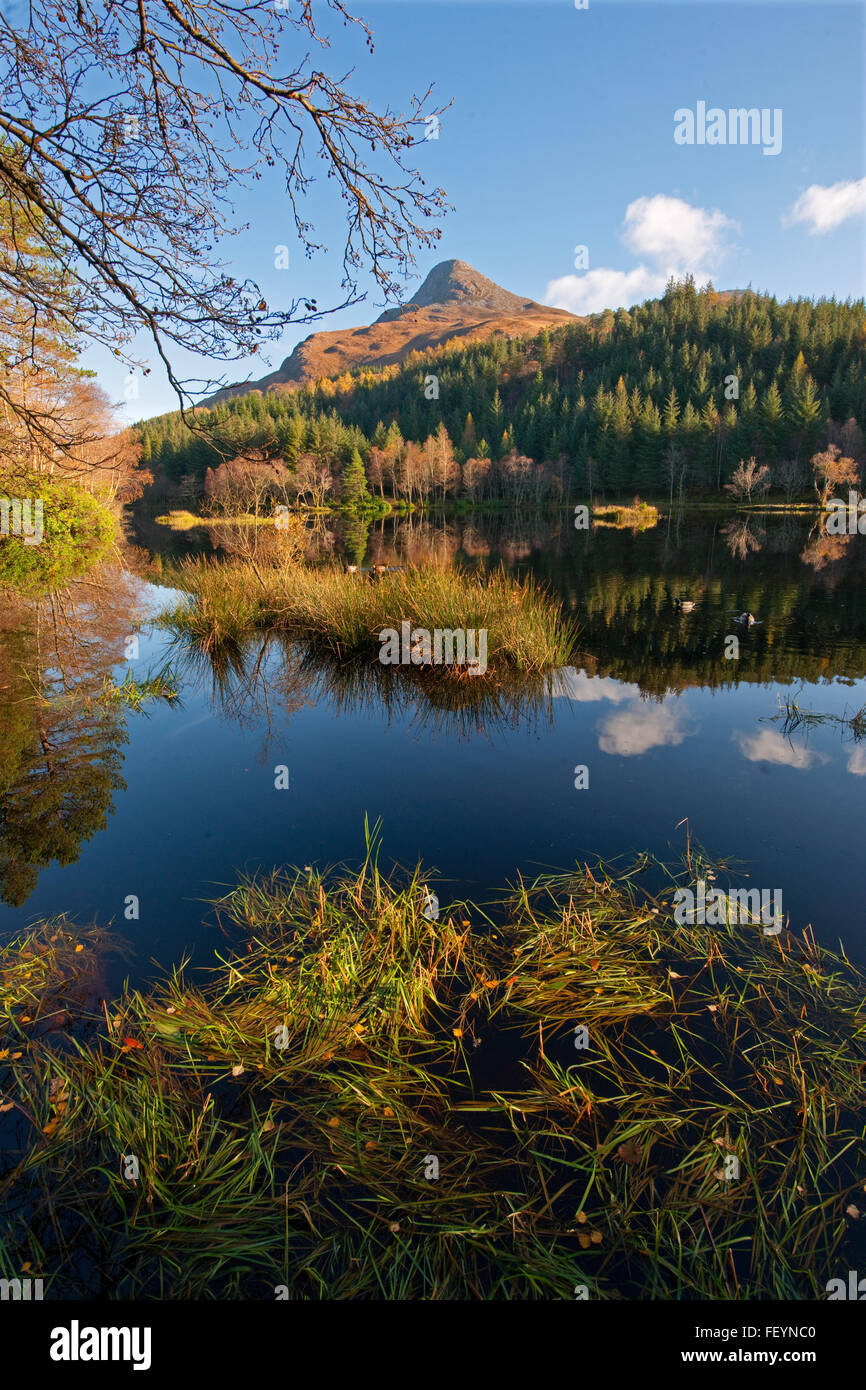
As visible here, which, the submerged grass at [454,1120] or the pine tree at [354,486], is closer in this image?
the submerged grass at [454,1120]

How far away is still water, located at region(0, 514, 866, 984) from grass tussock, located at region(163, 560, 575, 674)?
654 millimetres

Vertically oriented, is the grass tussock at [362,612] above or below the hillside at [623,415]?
below

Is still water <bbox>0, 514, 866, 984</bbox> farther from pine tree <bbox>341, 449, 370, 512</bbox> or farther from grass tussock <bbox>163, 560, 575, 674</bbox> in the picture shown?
pine tree <bbox>341, 449, 370, 512</bbox>

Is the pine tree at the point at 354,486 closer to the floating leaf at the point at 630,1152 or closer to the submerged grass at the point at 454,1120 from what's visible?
the submerged grass at the point at 454,1120

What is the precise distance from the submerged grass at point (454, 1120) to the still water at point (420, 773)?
0.76 metres

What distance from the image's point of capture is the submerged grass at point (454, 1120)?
7.92 feet

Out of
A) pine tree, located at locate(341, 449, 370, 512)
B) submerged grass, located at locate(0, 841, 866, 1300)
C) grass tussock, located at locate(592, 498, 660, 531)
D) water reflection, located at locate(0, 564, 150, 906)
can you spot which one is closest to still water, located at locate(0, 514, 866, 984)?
water reflection, located at locate(0, 564, 150, 906)

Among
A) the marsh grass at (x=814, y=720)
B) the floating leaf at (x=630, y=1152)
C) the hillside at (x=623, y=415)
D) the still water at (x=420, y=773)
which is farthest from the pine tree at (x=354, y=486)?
the floating leaf at (x=630, y=1152)

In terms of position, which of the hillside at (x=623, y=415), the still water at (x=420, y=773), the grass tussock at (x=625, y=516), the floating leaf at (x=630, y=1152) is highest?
the hillside at (x=623, y=415)

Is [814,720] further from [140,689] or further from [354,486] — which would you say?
[354,486]

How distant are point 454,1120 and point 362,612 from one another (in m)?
9.70

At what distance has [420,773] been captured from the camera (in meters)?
7.18

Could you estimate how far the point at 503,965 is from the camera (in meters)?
4.02

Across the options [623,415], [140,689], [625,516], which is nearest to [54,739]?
[140,689]
